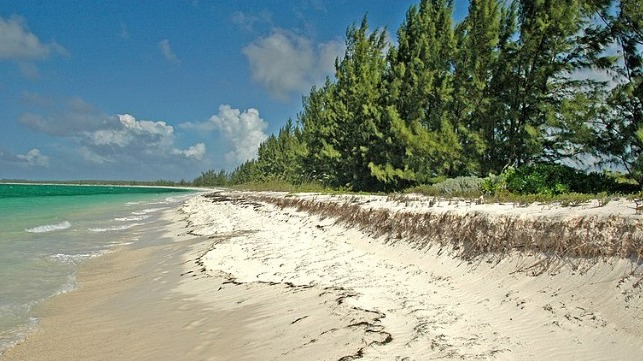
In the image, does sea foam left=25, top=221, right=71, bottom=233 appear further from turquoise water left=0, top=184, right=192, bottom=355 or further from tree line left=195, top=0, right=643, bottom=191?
tree line left=195, top=0, right=643, bottom=191

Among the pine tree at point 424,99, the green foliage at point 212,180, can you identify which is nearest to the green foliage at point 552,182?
the pine tree at point 424,99

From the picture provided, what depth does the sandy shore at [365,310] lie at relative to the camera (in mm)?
4520

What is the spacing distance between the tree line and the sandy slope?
10.4 meters

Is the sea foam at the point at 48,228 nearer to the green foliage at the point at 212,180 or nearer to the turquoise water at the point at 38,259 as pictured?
the turquoise water at the point at 38,259

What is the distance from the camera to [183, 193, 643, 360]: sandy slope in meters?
4.36

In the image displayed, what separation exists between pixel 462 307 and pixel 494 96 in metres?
17.4

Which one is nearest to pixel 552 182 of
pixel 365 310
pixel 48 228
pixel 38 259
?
pixel 365 310

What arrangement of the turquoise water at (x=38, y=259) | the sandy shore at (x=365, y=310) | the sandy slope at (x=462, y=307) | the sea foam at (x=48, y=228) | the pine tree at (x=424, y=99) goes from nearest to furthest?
the sandy slope at (x=462, y=307) < the sandy shore at (x=365, y=310) < the turquoise water at (x=38, y=259) < the sea foam at (x=48, y=228) < the pine tree at (x=424, y=99)

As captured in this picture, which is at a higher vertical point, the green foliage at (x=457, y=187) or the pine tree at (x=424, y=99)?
the pine tree at (x=424, y=99)

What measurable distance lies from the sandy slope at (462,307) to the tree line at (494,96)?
1044 centimetres

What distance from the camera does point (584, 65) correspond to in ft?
59.4

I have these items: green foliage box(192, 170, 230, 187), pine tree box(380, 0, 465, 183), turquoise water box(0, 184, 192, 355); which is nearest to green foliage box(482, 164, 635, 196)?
pine tree box(380, 0, 465, 183)

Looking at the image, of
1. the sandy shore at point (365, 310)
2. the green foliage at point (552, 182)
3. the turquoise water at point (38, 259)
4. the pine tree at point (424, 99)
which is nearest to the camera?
the sandy shore at point (365, 310)

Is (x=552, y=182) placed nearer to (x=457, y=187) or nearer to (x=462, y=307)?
(x=457, y=187)
